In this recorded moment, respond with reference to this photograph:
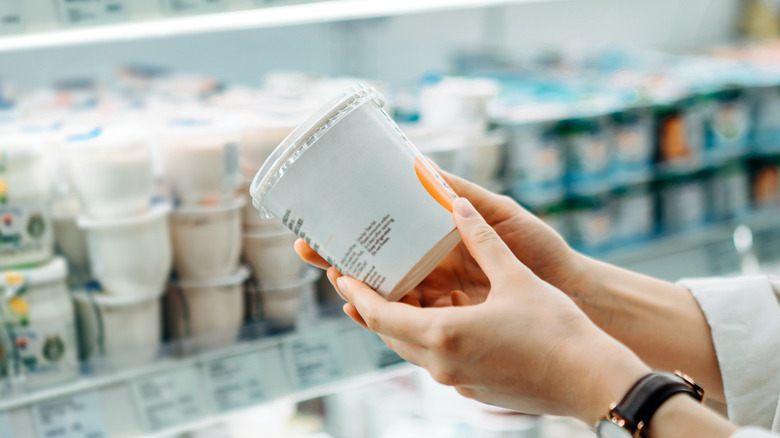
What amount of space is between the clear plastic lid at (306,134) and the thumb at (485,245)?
153 mm

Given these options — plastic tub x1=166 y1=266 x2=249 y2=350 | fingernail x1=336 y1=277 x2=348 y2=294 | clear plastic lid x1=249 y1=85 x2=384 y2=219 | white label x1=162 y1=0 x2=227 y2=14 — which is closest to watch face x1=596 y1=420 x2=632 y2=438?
fingernail x1=336 y1=277 x2=348 y2=294

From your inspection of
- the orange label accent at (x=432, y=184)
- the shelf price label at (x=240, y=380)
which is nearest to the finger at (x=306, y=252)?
the orange label accent at (x=432, y=184)

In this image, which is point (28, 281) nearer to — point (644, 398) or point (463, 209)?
point (463, 209)

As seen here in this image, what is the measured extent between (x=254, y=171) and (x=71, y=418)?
471 mm

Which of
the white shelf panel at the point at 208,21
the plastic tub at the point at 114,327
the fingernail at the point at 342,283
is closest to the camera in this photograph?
the fingernail at the point at 342,283

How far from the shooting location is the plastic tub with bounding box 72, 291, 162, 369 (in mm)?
1060

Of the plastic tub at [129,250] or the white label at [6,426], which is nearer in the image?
the white label at [6,426]

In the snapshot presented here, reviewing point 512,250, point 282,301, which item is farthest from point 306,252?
point 282,301

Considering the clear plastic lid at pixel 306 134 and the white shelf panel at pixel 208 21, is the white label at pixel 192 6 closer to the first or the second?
the white shelf panel at pixel 208 21

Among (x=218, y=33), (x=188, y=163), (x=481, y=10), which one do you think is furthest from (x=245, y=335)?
(x=481, y=10)

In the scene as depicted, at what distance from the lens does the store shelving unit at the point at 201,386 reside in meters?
0.95

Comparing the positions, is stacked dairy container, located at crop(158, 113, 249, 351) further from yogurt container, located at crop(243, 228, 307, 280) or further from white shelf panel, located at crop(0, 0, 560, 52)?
white shelf panel, located at crop(0, 0, 560, 52)

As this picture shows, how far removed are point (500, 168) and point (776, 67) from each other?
1153 millimetres

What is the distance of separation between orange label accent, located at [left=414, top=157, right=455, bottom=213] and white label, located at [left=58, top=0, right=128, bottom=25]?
1.61 ft
